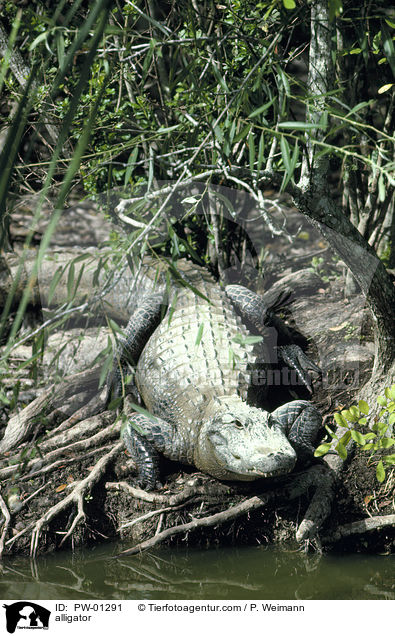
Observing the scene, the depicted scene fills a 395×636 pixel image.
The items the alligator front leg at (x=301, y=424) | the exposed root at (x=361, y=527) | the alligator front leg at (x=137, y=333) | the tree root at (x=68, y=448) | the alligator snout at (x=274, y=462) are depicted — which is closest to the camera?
the alligator snout at (x=274, y=462)

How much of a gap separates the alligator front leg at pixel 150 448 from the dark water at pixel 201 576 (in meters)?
0.50

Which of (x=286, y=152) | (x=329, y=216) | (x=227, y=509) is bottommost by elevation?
(x=227, y=509)

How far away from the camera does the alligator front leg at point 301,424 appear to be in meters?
3.53

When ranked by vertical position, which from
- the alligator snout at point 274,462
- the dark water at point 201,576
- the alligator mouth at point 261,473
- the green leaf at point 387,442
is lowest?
the dark water at point 201,576

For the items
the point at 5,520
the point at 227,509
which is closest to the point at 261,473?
the point at 227,509

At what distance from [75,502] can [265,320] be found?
207 cm

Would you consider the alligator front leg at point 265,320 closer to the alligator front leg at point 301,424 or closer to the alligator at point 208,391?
the alligator at point 208,391

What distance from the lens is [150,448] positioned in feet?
12.2

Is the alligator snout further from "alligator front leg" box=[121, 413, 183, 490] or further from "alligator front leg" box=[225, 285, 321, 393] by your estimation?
"alligator front leg" box=[225, 285, 321, 393]

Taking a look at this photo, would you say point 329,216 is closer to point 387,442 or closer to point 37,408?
point 387,442

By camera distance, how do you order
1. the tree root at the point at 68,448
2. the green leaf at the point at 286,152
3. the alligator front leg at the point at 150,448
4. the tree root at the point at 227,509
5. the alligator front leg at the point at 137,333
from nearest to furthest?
the green leaf at the point at 286,152 < the tree root at the point at 227,509 < the alligator front leg at the point at 150,448 < the tree root at the point at 68,448 < the alligator front leg at the point at 137,333
